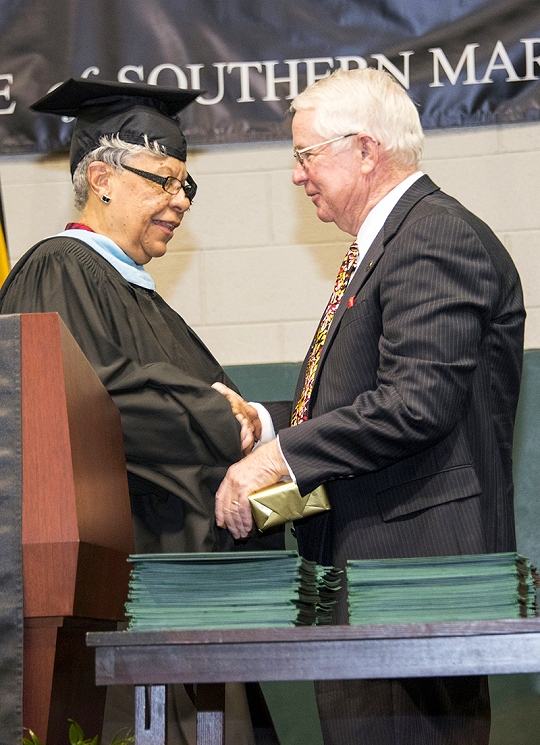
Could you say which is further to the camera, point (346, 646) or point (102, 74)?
point (102, 74)

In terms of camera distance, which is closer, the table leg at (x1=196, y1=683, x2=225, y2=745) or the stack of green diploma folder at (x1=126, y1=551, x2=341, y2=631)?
the stack of green diploma folder at (x1=126, y1=551, x2=341, y2=631)

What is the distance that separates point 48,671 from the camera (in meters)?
1.38

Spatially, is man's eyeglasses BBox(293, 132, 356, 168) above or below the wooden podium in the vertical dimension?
above

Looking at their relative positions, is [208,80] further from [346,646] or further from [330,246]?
[346,646]

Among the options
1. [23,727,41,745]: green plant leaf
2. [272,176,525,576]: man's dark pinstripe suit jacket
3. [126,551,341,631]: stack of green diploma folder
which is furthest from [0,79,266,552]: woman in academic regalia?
[126,551,341,631]: stack of green diploma folder

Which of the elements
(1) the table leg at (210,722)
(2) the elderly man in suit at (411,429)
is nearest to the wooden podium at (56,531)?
(1) the table leg at (210,722)

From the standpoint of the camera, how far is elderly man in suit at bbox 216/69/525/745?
6.06 ft

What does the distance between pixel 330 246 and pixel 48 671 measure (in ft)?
8.49

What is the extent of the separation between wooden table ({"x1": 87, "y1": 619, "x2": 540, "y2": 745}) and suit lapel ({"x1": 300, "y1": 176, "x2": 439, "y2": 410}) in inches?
41.6

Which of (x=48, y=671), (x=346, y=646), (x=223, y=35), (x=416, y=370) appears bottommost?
(x=48, y=671)

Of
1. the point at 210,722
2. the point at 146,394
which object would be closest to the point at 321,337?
the point at 146,394

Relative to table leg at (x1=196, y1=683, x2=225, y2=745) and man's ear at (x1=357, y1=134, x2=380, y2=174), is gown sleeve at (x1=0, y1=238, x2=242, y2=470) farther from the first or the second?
table leg at (x1=196, y1=683, x2=225, y2=745)

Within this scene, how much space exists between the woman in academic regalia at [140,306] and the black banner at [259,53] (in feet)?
2.79

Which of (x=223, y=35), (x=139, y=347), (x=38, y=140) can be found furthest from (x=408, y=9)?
(x=139, y=347)
